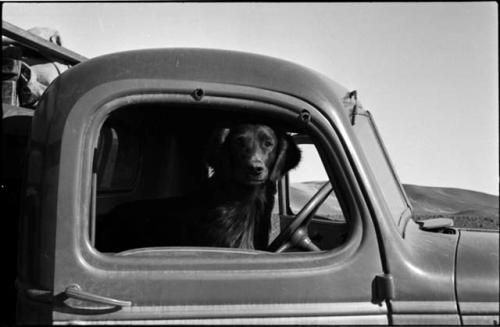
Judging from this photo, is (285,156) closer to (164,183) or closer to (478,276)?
(164,183)

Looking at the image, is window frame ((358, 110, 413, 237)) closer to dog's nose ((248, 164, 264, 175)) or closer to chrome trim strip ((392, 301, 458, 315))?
chrome trim strip ((392, 301, 458, 315))

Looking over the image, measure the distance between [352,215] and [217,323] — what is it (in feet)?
1.82

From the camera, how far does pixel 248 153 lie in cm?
225

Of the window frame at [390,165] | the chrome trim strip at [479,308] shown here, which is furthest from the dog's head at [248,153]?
the chrome trim strip at [479,308]

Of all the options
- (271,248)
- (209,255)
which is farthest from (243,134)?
(209,255)

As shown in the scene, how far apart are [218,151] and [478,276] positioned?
118cm

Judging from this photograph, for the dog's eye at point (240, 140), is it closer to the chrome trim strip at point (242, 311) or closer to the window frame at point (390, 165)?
the window frame at point (390, 165)

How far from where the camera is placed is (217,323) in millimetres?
1483

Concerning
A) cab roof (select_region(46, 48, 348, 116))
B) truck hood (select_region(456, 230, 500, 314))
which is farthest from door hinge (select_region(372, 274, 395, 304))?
cab roof (select_region(46, 48, 348, 116))

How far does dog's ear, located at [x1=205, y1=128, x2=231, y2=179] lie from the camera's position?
2230 millimetres

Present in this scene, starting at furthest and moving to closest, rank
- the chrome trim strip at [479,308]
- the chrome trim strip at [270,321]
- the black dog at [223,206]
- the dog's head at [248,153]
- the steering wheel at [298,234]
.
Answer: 1. the dog's head at [248,153]
2. the black dog at [223,206]
3. the steering wheel at [298,234]
4. the chrome trim strip at [479,308]
5. the chrome trim strip at [270,321]

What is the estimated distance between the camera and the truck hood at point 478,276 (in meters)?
1.57

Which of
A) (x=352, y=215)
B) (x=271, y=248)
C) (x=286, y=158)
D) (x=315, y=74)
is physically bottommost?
(x=271, y=248)

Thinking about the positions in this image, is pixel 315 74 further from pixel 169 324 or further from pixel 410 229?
pixel 169 324
